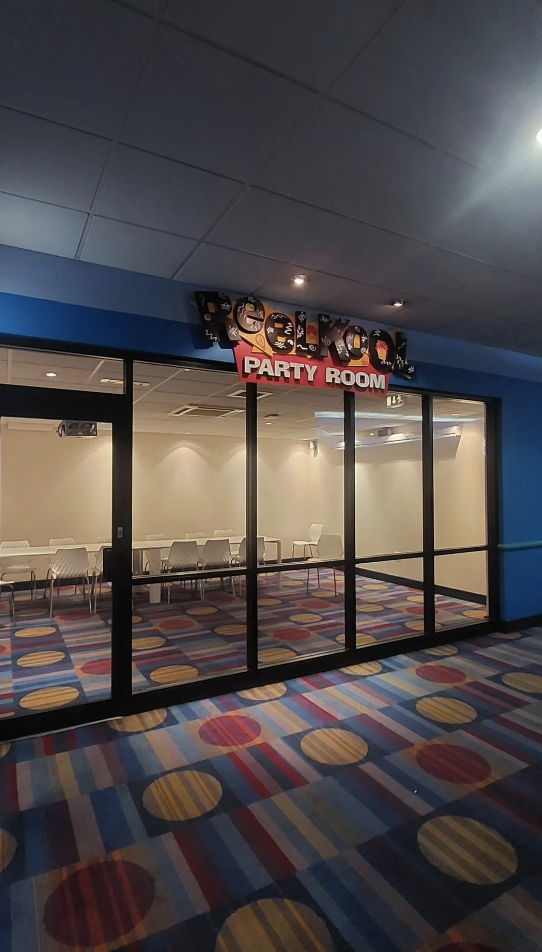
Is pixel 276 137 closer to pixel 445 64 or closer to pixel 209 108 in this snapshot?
pixel 209 108

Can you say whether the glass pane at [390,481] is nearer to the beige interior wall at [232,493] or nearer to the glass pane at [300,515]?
the beige interior wall at [232,493]

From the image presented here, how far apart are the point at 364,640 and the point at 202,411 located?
410 centimetres

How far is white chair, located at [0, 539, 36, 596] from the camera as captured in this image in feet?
21.8

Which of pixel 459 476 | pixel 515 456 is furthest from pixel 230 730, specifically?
pixel 459 476

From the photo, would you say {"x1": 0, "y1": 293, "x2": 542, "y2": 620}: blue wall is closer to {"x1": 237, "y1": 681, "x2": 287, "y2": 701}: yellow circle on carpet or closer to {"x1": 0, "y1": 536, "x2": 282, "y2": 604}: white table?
{"x1": 237, "y1": 681, "x2": 287, "y2": 701}: yellow circle on carpet

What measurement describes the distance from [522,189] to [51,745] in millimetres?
4065

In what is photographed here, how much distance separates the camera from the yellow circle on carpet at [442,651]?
4.73 metres

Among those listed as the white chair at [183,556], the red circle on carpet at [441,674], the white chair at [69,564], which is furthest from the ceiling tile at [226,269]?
the white chair at [69,564]

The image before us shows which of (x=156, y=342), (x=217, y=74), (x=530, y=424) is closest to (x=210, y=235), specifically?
(x=156, y=342)

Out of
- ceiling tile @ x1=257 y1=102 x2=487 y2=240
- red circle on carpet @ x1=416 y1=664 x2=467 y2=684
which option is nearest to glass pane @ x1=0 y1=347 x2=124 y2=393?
ceiling tile @ x1=257 y1=102 x2=487 y2=240

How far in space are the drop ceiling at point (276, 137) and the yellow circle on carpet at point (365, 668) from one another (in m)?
3.19

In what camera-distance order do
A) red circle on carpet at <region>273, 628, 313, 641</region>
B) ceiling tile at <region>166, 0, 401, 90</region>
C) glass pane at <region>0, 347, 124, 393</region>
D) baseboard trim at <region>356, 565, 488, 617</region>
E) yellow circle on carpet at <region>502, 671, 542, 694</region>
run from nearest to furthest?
1. ceiling tile at <region>166, 0, 401, 90</region>
2. glass pane at <region>0, 347, 124, 393</region>
3. yellow circle on carpet at <region>502, 671, 542, 694</region>
4. red circle on carpet at <region>273, 628, 313, 641</region>
5. baseboard trim at <region>356, 565, 488, 617</region>

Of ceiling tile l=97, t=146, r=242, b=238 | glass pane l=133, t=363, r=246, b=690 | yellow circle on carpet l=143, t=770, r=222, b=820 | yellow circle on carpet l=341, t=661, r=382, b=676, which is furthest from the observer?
glass pane l=133, t=363, r=246, b=690

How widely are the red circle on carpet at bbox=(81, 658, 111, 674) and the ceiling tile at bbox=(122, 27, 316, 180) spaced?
12.9ft
